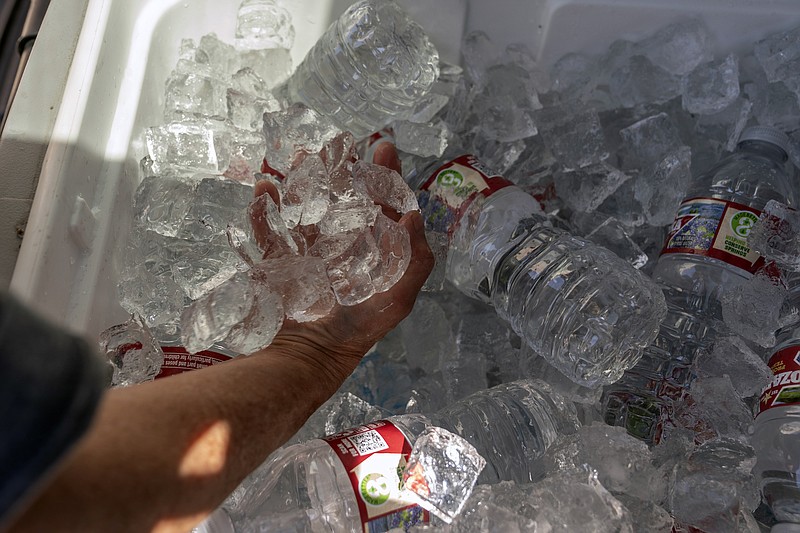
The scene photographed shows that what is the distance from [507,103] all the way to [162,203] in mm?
787

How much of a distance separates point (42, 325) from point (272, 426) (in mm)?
451

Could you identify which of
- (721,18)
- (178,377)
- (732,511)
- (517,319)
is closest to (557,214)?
(517,319)

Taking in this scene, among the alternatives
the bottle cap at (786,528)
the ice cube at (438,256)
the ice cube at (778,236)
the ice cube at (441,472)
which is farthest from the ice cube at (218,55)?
the bottle cap at (786,528)

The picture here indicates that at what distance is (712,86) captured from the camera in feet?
4.83

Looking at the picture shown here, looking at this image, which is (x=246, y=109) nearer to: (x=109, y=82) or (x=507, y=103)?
(x=109, y=82)

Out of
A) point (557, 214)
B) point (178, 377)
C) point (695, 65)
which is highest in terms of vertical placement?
point (695, 65)

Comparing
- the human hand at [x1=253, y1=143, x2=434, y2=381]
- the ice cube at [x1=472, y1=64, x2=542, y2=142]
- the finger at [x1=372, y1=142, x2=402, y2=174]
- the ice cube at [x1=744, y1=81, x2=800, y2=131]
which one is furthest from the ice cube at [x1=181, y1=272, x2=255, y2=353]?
the ice cube at [x1=744, y1=81, x2=800, y2=131]

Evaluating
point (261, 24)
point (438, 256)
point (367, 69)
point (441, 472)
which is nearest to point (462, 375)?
point (438, 256)

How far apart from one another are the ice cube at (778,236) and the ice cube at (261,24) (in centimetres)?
109

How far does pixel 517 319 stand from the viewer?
1391 millimetres

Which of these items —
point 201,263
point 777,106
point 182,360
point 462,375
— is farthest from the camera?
point 777,106

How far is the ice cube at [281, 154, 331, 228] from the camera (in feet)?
3.84

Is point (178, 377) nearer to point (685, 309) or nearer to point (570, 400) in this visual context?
point (570, 400)

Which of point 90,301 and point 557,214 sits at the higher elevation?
point 557,214
